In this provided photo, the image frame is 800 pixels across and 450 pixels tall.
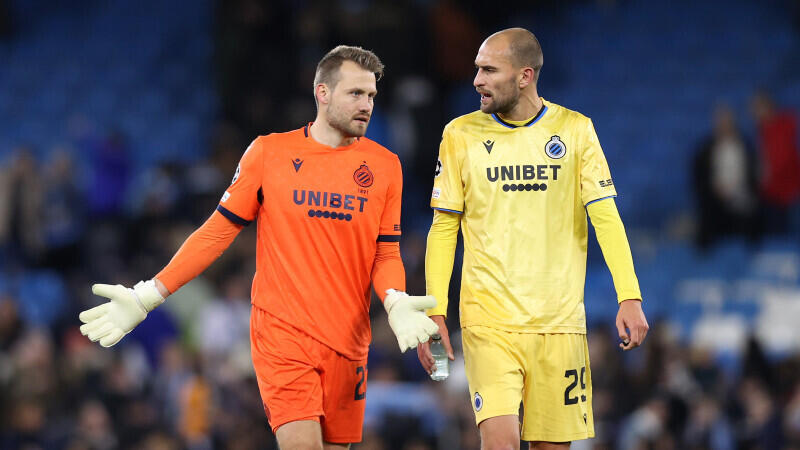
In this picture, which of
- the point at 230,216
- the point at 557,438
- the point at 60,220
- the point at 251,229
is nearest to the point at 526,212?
the point at 557,438

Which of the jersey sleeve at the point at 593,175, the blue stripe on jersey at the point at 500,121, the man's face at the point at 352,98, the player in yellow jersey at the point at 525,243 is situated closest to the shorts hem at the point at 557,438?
the player in yellow jersey at the point at 525,243

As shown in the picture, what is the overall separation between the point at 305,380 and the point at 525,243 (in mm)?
1284

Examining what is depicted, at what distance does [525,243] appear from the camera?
6062mm

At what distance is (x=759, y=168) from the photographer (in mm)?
12758

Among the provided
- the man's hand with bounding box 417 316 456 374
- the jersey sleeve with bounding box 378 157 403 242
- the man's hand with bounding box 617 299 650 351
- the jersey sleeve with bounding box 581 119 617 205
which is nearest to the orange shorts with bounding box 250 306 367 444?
the man's hand with bounding box 417 316 456 374

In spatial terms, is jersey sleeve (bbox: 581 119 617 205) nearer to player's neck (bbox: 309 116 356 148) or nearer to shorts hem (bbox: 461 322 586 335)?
shorts hem (bbox: 461 322 586 335)

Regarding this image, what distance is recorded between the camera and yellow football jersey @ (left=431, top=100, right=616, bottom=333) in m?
6.05

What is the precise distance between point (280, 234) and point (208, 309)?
605cm

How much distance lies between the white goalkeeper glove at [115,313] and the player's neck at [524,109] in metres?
2.01

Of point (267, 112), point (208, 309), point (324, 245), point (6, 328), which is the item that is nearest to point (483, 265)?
point (324, 245)

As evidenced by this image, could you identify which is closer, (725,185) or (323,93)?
(323,93)

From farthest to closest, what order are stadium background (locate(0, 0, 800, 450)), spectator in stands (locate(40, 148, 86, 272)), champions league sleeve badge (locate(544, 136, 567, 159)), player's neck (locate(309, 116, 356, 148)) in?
spectator in stands (locate(40, 148, 86, 272))
stadium background (locate(0, 0, 800, 450))
player's neck (locate(309, 116, 356, 148))
champions league sleeve badge (locate(544, 136, 567, 159))

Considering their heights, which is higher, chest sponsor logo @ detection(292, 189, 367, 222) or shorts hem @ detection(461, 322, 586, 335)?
chest sponsor logo @ detection(292, 189, 367, 222)

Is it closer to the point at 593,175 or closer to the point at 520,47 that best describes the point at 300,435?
the point at 593,175
